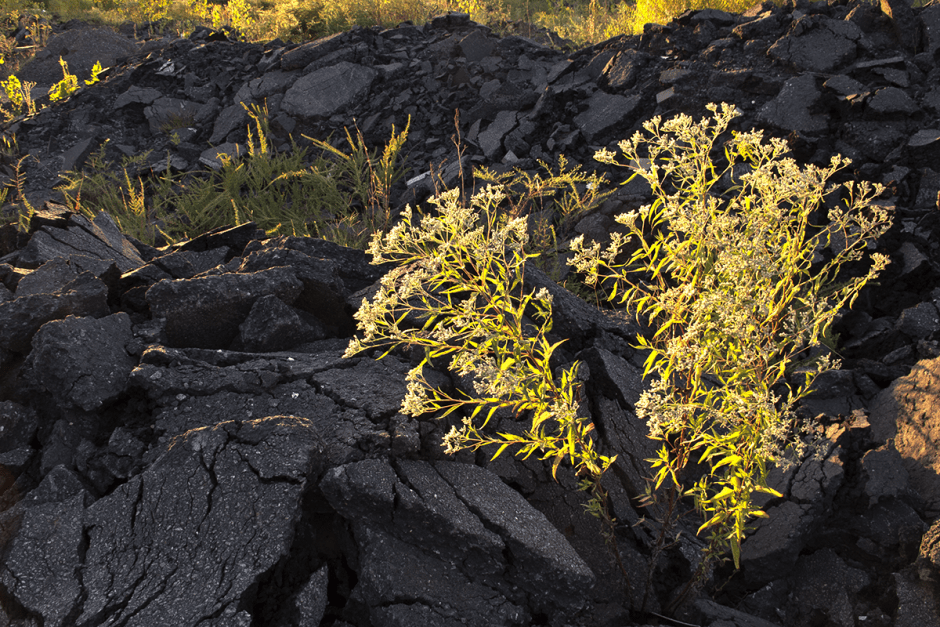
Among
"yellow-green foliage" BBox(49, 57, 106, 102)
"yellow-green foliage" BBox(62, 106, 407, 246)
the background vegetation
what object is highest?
the background vegetation

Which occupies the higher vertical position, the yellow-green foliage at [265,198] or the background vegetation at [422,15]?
the background vegetation at [422,15]

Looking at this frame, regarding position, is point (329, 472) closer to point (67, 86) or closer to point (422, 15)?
point (422, 15)

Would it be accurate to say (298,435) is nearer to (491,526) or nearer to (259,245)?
(491,526)

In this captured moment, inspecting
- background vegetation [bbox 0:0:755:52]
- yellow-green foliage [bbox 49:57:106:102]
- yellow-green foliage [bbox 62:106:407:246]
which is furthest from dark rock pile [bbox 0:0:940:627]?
yellow-green foliage [bbox 49:57:106:102]

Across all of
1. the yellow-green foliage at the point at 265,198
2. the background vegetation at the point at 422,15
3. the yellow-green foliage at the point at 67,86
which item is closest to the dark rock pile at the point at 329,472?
the yellow-green foliage at the point at 265,198

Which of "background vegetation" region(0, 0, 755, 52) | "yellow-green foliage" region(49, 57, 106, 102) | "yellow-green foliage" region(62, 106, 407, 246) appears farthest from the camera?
"yellow-green foliage" region(49, 57, 106, 102)

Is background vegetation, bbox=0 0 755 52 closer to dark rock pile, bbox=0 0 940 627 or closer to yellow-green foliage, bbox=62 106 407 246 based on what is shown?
yellow-green foliage, bbox=62 106 407 246

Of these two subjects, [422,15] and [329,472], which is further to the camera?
[422,15]

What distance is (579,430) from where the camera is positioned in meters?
2.24

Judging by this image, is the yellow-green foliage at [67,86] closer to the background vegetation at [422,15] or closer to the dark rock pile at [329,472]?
the background vegetation at [422,15]

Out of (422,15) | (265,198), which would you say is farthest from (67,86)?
(422,15)

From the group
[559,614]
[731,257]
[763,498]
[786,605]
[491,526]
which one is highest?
[731,257]

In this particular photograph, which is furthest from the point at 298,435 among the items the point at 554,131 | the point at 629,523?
the point at 554,131

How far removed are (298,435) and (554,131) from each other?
5383 mm
